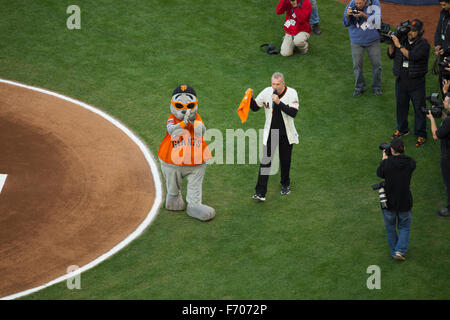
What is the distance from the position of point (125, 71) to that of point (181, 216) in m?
5.54

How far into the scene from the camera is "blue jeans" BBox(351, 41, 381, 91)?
44.1 ft

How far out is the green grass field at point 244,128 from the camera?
29.2 feet

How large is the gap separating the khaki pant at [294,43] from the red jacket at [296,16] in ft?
0.37

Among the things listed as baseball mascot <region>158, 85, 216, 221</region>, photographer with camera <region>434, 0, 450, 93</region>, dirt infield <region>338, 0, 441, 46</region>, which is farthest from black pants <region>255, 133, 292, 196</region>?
dirt infield <region>338, 0, 441, 46</region>

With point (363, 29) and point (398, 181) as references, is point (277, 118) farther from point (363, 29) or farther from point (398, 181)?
point (363, 29)

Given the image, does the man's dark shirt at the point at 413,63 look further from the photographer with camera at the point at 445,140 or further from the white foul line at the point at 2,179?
the white foul line at the point at 2,179

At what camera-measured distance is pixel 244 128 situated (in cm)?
Result: 1298

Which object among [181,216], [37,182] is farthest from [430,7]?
[37,182]

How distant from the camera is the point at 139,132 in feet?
42.0

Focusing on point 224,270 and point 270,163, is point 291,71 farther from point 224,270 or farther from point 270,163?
point 224,270

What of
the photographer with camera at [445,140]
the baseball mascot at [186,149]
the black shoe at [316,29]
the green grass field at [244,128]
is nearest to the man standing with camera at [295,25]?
the green grass field at [244,128]

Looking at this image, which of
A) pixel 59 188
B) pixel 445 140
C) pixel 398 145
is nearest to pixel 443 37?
pixel 445 140

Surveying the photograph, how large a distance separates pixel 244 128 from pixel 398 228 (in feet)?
15.7

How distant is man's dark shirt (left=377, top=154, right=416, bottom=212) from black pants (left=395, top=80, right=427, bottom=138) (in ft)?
12.0
